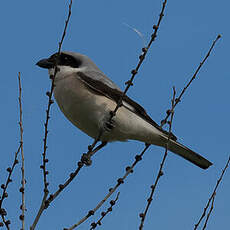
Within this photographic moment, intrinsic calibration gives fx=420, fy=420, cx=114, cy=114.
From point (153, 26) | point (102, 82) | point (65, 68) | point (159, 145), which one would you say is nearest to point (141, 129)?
point (159, 145)

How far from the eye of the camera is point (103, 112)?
429 centimetres

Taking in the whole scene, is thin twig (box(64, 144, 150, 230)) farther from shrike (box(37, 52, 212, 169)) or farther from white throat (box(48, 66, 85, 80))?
white throat (box(48, 66, 85, 80))

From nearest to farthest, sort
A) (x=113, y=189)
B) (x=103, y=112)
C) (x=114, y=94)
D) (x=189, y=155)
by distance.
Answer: (x=113, y=189), (x=103, y=112), (x=114, y=94), (x=189, y=155)

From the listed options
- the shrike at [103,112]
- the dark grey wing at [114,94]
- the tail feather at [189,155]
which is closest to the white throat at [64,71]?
the shrike at [103,112]

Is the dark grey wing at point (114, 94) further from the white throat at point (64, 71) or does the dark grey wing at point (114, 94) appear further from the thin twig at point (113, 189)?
the thin twig at point (113, 189)

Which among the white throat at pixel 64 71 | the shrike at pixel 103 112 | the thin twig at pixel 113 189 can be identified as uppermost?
the white throat at pixel 64 71

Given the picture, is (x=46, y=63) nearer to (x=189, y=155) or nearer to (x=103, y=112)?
(x=103, y=112)

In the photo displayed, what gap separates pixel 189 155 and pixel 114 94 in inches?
41.9


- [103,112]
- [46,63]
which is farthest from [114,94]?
[46,63]

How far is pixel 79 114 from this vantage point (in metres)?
4.34

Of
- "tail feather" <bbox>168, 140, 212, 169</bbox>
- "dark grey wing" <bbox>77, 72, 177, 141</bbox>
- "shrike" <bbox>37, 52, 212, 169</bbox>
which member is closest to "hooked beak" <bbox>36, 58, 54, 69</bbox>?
"shrike" <bbox>37, 52, 212, 169</bbox>

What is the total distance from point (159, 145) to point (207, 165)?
0.57 metres

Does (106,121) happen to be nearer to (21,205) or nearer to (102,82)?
(102,82)

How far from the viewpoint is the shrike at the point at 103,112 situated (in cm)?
432
